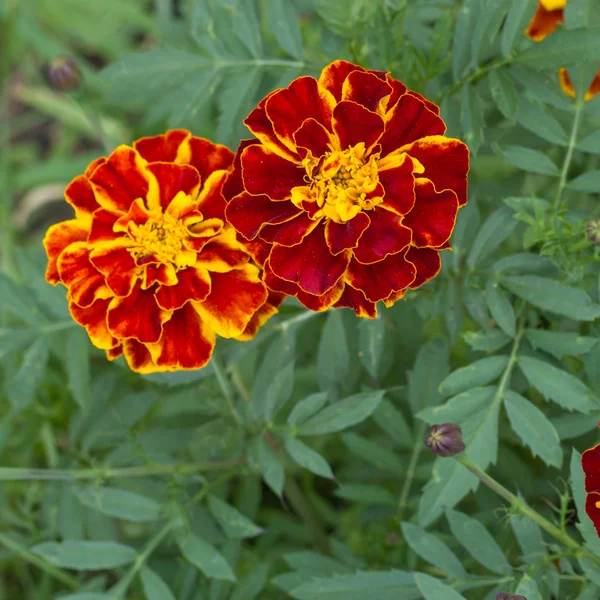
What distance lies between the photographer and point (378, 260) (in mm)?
1146

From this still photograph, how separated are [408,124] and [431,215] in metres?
0.14

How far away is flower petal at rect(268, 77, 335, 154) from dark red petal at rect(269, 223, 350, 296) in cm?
15

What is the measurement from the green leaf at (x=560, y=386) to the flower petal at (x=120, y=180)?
718 mm

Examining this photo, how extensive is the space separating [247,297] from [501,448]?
80 centimetres

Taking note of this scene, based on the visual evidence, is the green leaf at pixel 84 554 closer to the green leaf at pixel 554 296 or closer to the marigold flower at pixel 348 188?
the marigold flower at pixel 348 188

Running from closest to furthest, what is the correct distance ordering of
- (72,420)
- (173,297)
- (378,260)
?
(378,260) → (173,297) → (72,420)

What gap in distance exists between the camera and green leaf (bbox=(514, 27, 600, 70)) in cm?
134

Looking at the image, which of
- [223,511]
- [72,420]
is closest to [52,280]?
[223,511]

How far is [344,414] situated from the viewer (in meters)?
1.45

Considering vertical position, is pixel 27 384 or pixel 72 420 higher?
pixel 27 384

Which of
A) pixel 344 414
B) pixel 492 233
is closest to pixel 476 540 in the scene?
pixel 344 414

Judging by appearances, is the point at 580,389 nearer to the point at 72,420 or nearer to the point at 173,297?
the point at 173,297

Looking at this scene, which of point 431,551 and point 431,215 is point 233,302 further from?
point 431,551

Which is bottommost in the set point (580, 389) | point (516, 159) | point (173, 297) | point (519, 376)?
point (519, 376)
